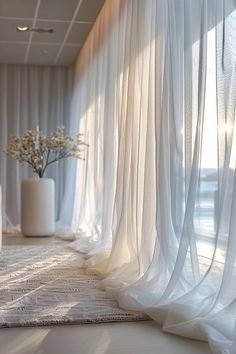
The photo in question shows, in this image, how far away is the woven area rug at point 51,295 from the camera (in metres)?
2.06

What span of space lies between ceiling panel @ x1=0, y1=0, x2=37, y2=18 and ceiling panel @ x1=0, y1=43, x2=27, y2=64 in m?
1.15

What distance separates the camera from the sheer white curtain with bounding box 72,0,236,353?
71.2 inches

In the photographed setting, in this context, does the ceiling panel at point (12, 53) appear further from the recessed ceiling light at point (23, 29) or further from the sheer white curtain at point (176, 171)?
the sheer white curtain at point (176, 171)

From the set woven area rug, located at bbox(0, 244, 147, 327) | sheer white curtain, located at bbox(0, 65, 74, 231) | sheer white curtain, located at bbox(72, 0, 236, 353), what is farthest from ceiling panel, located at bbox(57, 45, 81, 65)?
woven area rug, located at bbox(0, 244, 147, 327)

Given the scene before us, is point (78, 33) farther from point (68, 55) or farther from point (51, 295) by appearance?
point (51, 295)

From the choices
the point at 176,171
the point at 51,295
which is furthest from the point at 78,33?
the point at 51,295

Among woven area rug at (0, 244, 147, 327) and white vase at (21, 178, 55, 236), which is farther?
white vase at (21, 178, 55, 236)

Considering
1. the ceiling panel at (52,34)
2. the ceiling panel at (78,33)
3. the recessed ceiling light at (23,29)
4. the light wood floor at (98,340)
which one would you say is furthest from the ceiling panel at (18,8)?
the light wood floor at (98,340)

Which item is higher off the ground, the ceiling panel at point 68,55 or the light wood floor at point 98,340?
the ceiling panel at point 68,55

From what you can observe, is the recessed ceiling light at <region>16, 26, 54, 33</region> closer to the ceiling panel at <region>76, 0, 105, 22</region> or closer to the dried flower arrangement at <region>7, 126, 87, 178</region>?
the ceiling panel at <region>76, 0, 105, 22</region>

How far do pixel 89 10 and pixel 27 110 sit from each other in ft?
8.35

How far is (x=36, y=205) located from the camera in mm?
5383

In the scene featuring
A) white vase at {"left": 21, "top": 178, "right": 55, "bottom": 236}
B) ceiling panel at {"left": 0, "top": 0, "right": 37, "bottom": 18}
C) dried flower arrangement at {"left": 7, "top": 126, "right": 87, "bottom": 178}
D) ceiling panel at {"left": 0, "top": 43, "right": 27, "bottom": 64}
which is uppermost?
ceiling panel at {"left": 0, "top": 0, "right": 37, "bottom": 18}

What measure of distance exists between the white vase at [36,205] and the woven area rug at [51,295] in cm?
157
